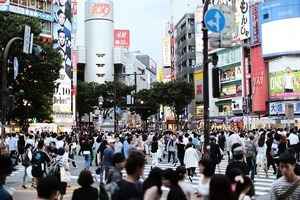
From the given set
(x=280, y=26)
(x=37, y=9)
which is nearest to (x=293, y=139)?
(x=280, y=26)

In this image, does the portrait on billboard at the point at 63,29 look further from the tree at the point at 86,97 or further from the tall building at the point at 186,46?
the tall building at the point at 186,46

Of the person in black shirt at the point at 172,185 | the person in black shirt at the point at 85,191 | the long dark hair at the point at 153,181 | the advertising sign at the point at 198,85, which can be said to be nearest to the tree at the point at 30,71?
the person in black shirt at the point at 85,191

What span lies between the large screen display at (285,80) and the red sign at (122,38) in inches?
2624

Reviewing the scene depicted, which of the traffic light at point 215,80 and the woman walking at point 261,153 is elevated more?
the traffic light at point 215,80

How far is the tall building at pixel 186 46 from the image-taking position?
4540 inches

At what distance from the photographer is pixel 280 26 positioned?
254 ft

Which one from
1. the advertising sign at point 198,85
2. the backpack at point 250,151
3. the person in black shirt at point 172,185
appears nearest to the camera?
the person in black shirt at point 172,185

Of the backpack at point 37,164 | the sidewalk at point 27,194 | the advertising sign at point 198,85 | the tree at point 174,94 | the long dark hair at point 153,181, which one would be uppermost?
the advertising sign at point 198,85

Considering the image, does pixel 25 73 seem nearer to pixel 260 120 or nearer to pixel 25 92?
pixel 25 92

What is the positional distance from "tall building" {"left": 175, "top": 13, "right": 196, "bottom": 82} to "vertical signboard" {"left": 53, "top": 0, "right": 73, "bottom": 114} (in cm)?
3276

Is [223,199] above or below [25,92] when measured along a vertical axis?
below

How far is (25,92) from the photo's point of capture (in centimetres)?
4012

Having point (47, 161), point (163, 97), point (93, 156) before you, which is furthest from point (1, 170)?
point (163, 97)

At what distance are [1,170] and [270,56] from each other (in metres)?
76.6
